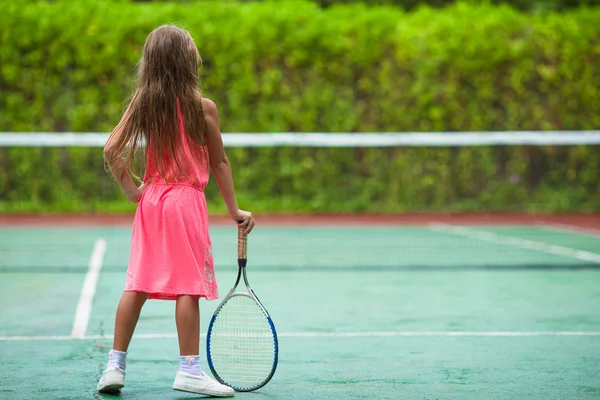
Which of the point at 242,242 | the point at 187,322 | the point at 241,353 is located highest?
the point at 242,242

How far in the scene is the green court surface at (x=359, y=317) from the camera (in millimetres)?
4594

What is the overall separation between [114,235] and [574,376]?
769cm

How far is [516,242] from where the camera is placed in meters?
11.1

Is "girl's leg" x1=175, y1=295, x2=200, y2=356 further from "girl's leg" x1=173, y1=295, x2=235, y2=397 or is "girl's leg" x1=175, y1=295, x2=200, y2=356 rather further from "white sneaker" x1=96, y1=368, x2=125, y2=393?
"white sneaker" x1=96, y1=368, x2=125, y2=393

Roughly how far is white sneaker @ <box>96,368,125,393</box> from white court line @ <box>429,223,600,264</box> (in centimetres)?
604

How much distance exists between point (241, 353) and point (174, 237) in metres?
0.76

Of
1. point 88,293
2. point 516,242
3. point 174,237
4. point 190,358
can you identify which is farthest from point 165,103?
point 516,242

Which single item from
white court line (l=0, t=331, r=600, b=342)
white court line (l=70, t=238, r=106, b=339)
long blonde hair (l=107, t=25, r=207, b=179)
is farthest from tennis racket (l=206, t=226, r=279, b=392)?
white court line (l=70, t=238, r=106, b=339)

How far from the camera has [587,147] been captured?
50.1 ft

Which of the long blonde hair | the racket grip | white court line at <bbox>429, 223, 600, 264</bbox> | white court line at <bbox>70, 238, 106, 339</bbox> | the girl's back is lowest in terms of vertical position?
white court line at <bbox>429, 223, 600, 264</bbox>

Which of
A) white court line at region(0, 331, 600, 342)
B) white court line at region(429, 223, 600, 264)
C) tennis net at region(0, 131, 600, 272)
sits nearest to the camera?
white court line at region(0, 331, 600, 342)

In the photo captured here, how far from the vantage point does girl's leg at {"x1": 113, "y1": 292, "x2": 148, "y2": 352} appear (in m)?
4.25

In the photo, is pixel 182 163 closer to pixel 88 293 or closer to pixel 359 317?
pixel 359 317

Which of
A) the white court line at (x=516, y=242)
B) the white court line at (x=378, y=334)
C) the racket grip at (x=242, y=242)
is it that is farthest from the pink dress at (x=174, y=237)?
the white court line at (x=516, y=242)
